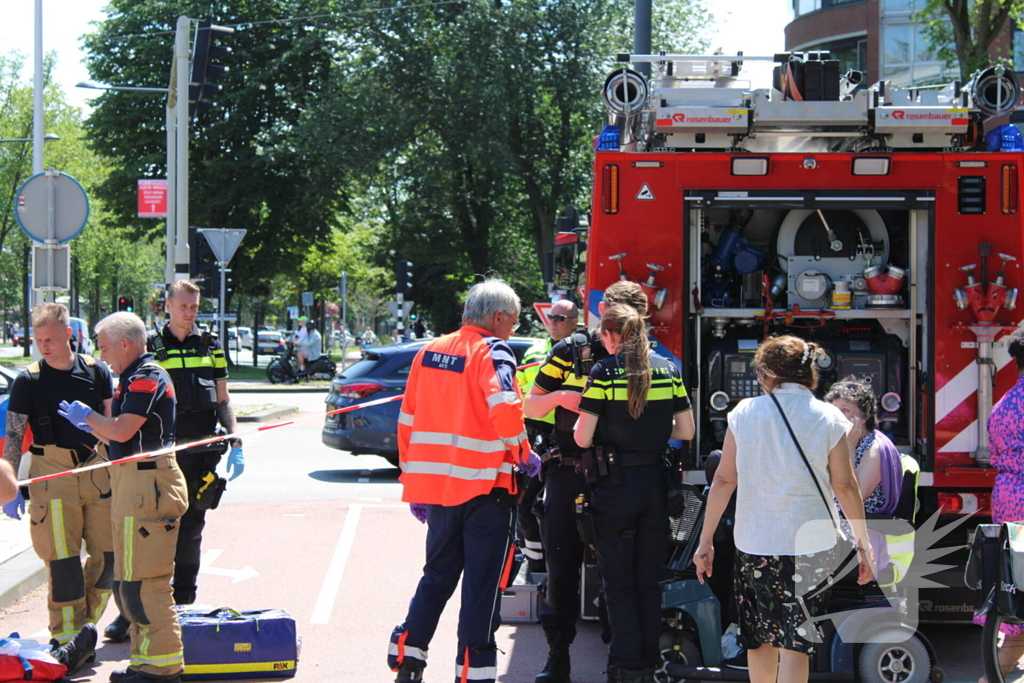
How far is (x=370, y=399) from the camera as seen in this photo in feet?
40.0

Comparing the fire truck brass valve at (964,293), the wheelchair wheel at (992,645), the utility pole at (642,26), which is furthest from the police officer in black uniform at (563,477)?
Answer: the utility pole at (642,26)

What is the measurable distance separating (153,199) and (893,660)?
60.1ft

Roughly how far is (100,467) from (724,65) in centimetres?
472

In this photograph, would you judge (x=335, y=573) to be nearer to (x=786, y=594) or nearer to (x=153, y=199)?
(x=786, y=594)

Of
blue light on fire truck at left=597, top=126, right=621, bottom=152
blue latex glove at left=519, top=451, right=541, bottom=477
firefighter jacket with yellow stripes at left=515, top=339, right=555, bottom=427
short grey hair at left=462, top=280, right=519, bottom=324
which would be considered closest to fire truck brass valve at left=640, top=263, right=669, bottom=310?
firefighter jacket with yellow stripes at left=515, top=339, right=555, bottom=427

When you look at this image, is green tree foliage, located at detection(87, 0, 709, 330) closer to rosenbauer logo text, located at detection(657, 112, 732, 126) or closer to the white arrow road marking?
the white arrow road marking

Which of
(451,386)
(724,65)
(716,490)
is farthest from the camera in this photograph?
(724,65)

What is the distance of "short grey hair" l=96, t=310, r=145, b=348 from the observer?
208 inches

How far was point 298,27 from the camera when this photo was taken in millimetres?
35375

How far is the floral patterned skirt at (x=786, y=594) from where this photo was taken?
168 inches

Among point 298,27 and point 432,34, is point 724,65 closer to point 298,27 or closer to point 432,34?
point 432,34

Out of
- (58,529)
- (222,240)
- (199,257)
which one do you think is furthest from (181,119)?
(58,529)

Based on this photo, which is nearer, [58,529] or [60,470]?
[58,529]

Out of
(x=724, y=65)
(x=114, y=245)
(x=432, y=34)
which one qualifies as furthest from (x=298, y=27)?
(x=724, y=65)
